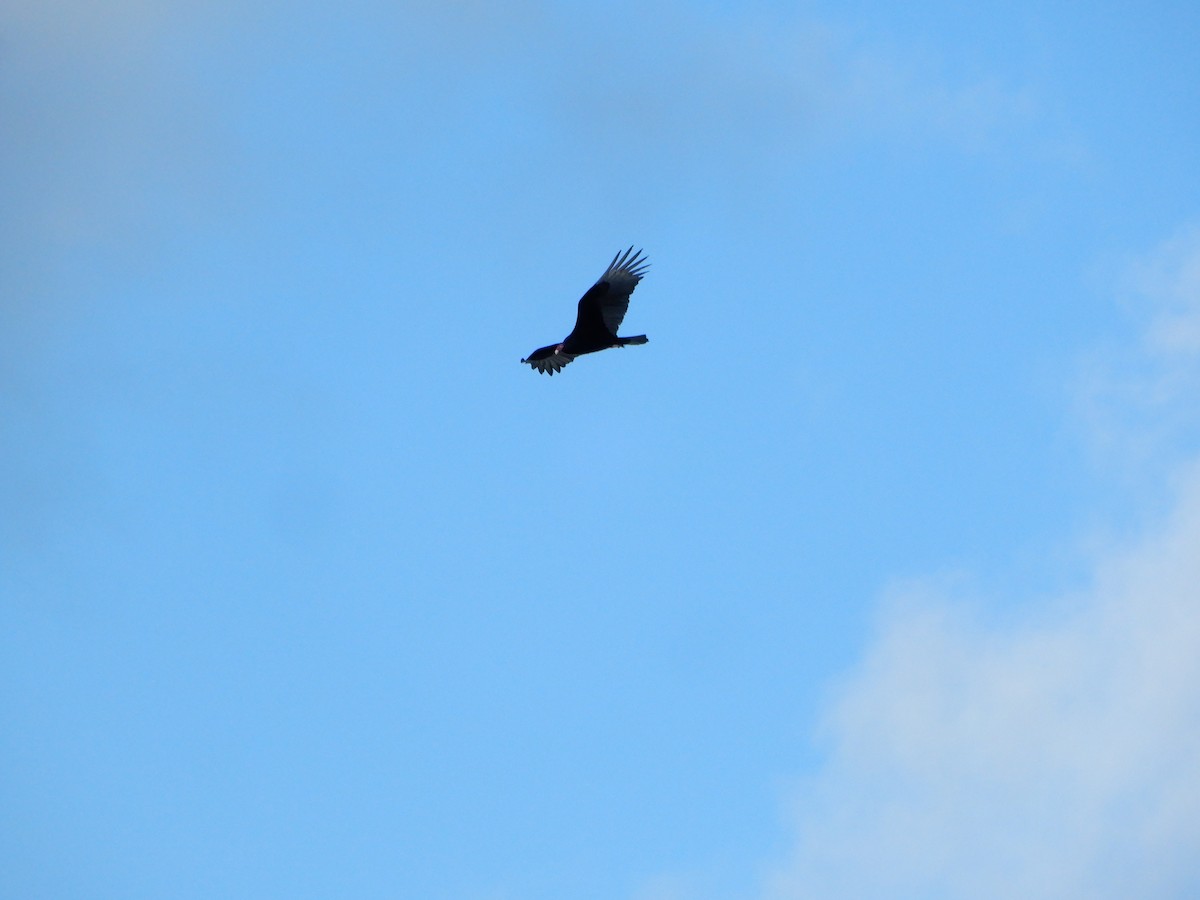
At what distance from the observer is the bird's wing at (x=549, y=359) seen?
74500mm

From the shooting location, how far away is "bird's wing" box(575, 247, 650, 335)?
72625 mm

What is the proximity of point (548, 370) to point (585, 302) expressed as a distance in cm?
352

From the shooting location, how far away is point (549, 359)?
74938 mm

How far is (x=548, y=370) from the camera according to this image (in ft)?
247

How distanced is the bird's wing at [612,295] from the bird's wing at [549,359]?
65.1 inches

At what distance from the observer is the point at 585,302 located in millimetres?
72625

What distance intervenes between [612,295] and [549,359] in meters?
3.49

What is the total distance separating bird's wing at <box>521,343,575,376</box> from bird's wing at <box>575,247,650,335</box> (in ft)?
5.42

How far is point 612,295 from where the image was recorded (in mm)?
72688

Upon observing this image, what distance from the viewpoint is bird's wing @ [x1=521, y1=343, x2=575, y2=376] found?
74.5 metres

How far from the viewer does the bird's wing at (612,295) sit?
72625mm
